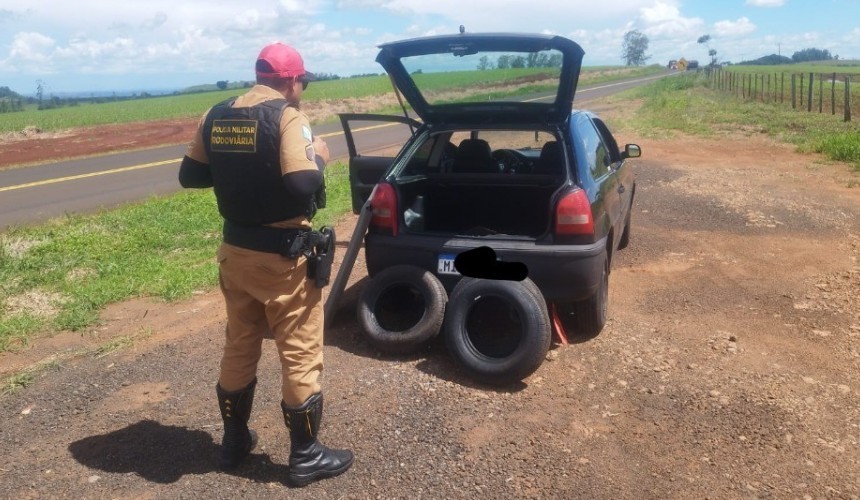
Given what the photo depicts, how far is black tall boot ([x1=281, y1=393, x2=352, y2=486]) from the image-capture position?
3113mm

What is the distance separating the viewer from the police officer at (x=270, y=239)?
294cm

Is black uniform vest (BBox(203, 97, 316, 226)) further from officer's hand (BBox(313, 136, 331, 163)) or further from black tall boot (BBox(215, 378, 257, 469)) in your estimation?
black tall boot (BBox(215, 378, 257, 469))

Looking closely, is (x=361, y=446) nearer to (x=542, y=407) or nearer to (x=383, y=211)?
(x=542, y=407)

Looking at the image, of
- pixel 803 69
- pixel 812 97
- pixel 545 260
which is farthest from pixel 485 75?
pixel 803 69

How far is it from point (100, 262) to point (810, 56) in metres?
174

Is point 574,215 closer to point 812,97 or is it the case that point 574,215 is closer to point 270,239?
point 270,239

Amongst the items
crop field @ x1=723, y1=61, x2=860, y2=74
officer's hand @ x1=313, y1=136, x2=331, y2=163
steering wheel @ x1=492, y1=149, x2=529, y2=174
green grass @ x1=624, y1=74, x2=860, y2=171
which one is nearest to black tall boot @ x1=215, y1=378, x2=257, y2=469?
officer's hand @ x1=313, y1=136, x2=331, y2=163

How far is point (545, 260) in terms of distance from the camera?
4.30m

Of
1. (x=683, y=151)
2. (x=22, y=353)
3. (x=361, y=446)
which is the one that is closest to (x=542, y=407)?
(x=361, y=446)

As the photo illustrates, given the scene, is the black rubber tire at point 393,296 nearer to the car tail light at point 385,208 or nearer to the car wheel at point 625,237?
the car tail light at point 385,208

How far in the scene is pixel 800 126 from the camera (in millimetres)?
18203

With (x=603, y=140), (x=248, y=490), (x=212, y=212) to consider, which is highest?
(x=603, y=140)

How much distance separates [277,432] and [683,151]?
42.0 ft

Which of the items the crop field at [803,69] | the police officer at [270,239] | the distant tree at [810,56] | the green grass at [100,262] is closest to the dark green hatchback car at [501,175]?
the police officer at [270,239]
